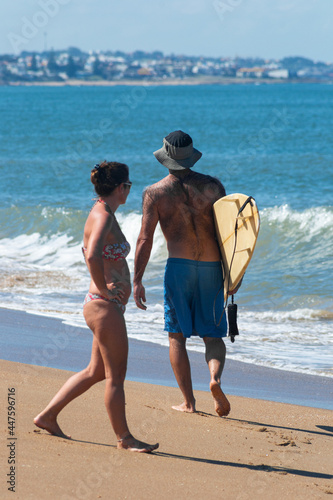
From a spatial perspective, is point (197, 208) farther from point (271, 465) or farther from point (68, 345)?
point (68, 345)

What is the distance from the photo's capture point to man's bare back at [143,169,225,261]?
4.34 metres

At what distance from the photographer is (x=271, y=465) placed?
3.55 m

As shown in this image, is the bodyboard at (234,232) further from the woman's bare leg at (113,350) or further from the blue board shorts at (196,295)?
the woman's bare leg at (113,350)

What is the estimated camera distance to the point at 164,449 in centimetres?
368

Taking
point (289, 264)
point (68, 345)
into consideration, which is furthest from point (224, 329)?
point (289, 264)

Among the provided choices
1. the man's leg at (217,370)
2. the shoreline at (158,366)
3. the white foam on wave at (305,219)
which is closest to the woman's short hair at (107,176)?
the man's leg at (217,370)

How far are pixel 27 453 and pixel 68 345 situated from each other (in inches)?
116

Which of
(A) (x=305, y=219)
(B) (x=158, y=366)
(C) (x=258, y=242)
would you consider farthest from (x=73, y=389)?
(A) (x=305, y=219)

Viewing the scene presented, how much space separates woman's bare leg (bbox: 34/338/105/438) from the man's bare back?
1077 mm

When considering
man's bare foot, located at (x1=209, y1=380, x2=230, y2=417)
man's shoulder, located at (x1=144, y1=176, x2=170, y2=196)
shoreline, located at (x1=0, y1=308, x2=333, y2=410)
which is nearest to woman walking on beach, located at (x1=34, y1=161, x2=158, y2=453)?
man's bare foot, located at (x1=209, y1=380, x2=230, y2=417)

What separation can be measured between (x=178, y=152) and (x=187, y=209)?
365 millimetres

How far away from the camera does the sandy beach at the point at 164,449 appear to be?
308 centimetres

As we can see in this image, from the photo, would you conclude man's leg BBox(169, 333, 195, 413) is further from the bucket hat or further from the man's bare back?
the bucket hat

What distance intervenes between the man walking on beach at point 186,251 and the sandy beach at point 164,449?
0.38m
